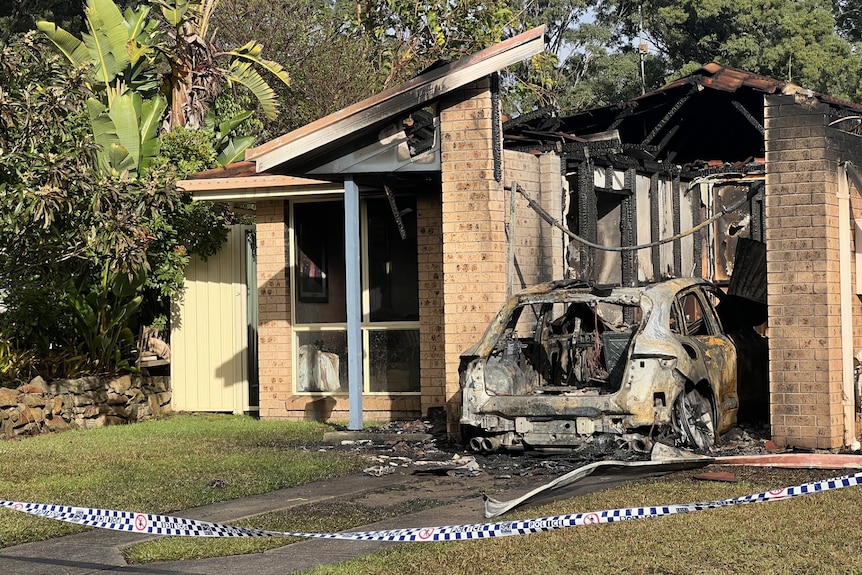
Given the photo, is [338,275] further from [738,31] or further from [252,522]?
[738,31]

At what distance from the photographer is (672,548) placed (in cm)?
744

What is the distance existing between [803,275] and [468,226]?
360 centimetres

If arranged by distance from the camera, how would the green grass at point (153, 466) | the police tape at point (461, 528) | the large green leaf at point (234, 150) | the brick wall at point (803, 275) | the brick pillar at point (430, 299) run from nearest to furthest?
the police tape at point (461, 528), the green grass at point (153, 466), the brick wall at point (803, 275), the brick pillar at point (430, 299), the large green leaf at point (234, 150)

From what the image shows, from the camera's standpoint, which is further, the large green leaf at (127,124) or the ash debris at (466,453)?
the large green leaf at (127,124)

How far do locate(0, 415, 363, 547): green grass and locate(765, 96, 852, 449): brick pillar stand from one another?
4.31 meters

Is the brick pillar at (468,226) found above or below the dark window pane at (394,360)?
above

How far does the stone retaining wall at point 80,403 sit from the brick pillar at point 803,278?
894 cm

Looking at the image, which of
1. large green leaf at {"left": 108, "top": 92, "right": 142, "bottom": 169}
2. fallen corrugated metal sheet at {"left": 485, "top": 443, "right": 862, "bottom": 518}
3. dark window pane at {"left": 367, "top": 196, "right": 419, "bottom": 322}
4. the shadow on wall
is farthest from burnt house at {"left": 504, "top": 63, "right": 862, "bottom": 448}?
large green leaf at {"left": 108, "top": 92, "right": 142, "bottom": 169}

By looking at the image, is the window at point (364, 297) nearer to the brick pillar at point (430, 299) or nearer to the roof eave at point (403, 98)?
the brick pillar at point (430, 299)

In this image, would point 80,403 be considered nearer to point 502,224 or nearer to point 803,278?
point 502,224

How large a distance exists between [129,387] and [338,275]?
11.2 feet

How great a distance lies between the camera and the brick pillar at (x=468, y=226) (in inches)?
535

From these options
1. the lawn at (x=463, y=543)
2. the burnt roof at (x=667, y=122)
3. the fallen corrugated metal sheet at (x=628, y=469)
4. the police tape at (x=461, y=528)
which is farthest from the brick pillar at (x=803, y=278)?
the police tape at (x=461, y=528)

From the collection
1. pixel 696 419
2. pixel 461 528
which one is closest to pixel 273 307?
pixel 696 419
